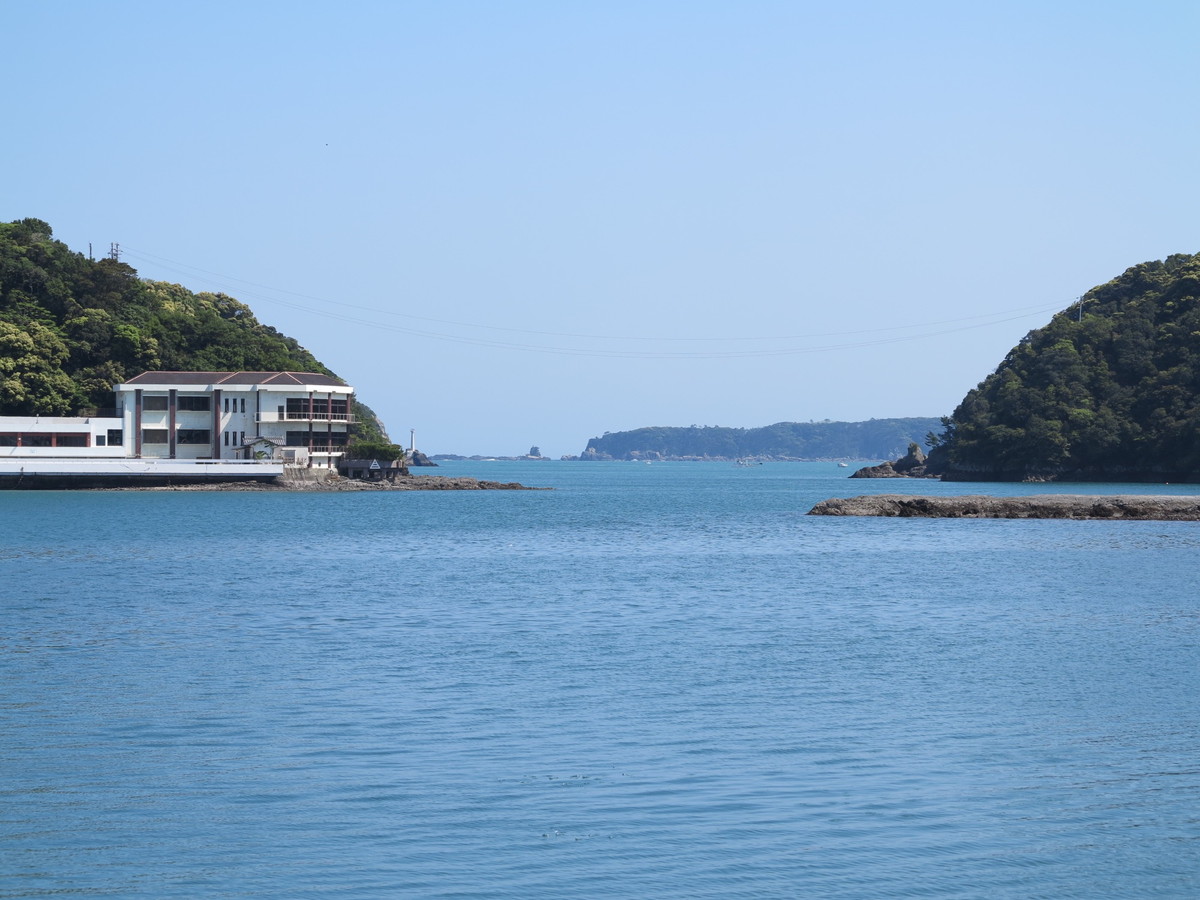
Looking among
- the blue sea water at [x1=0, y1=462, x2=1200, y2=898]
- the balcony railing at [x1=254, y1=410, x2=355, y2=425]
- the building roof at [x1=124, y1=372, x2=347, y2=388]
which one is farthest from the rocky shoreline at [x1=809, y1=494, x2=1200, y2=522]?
the building roof at [x1=124, y1=372, x2=347, y2=388]

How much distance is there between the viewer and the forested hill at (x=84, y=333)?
89.1 meters

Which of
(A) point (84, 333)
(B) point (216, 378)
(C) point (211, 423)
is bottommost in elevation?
(C) point (211, 423)

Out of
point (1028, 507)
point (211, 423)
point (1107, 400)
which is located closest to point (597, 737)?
point (1028, 507)

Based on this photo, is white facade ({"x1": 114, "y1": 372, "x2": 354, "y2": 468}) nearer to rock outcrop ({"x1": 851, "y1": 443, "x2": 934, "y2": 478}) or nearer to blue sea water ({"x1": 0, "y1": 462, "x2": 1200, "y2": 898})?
blue sea water ({"x1": 0, "y1": 462, "x2": 1200, "y2": 898})

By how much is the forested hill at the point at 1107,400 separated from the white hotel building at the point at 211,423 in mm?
59272

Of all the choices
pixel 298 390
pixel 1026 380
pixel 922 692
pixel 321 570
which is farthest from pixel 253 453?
pixel 922 692

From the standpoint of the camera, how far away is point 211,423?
90.3m

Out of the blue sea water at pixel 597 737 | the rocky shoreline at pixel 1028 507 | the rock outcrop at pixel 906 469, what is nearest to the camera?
the blue sea water at pixel 597 737

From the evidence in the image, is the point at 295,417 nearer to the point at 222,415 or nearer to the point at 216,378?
the point at 222,415

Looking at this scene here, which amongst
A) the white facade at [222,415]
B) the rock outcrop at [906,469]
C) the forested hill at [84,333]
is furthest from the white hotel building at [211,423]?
the rock outcrop at [906,469]

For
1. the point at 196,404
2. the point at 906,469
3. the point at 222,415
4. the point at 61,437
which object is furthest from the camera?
the point at 906,469

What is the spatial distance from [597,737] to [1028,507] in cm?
4983

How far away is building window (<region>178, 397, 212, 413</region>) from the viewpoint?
90.1 metres

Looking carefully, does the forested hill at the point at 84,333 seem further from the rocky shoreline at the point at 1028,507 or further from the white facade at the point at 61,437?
the rocky shoreline at the point at 1028,507
